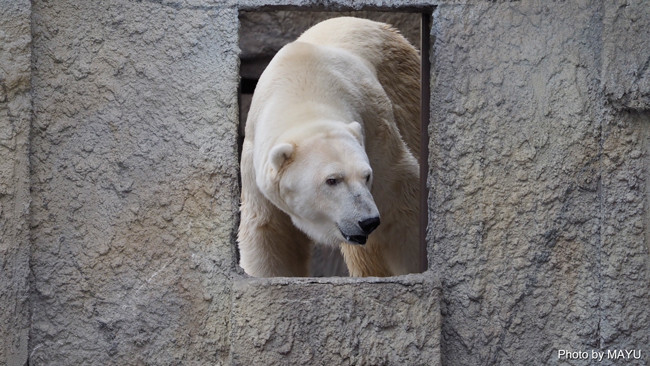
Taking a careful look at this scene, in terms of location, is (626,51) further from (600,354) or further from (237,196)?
(237,196)

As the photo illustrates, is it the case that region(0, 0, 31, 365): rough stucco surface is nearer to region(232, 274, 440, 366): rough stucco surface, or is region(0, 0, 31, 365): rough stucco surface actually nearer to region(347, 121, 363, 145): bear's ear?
region(232, 274, 440, 366): rough stucco surface

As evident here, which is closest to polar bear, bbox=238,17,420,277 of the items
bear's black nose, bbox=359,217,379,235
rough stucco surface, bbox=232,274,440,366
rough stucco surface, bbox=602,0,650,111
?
→ bear's black nose, bbox=359,217,379,235

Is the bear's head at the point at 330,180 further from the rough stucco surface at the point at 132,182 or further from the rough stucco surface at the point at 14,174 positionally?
the rough stucco surface at the point at 14,174

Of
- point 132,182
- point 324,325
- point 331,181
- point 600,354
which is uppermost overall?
point 132,182

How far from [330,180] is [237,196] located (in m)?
0.41

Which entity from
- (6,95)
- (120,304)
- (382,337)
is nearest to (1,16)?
(6,95)

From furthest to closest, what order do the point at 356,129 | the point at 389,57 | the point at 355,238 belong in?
the point at 389,57, the point at 356,129, the point at 355,238

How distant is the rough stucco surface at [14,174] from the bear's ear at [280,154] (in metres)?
0.91

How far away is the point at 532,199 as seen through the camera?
3.38 meters

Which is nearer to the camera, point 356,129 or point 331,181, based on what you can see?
point 331,181

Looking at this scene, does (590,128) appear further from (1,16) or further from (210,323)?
(1,16)

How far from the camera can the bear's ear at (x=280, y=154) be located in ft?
12.0

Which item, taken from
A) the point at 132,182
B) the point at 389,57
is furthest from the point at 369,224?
the point at 389,57

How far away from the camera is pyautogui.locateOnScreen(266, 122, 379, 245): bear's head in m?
3.56
